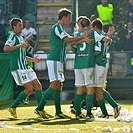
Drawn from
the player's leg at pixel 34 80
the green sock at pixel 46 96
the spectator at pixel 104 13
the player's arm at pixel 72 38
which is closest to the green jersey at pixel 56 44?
the player's arm at pixel 72 38

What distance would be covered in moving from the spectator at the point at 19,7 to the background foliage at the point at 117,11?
3924mm

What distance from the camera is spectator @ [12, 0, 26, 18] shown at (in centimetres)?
2411

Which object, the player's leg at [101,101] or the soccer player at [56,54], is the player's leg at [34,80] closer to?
the soccer player at [56,54]

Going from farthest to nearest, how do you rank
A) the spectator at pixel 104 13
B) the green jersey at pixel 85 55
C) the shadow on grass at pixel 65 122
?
the spectator at pixel 104 13
the green jersey at pixel 85 55
the shadow on grass at pixel 65 122

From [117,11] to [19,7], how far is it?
1024 centimetres

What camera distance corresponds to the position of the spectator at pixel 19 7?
24109mm

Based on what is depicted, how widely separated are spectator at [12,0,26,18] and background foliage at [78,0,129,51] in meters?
3.92

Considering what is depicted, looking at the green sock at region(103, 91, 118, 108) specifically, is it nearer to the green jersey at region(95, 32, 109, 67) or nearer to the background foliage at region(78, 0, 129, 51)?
the green jersey at region(95, 32, 109, 67)

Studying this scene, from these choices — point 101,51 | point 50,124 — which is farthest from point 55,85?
point 50,124

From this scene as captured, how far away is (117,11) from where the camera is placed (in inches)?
1331

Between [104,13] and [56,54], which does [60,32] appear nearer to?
[56,54]

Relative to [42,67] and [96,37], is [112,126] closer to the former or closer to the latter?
[96,37]

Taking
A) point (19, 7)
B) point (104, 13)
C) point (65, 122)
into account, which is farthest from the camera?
point (19, 7)

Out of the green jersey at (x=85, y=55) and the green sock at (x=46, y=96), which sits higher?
the green jersey at (x=85, y=55)
